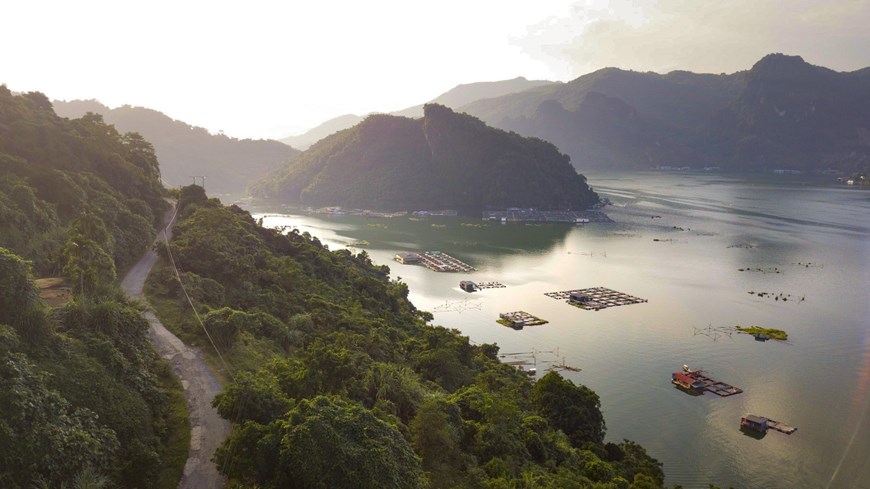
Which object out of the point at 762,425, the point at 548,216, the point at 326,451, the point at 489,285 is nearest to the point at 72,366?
the point at 326,451

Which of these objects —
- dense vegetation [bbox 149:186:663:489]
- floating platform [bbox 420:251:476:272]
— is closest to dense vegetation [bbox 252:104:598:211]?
floating platform [bbox 420:251:476:272]

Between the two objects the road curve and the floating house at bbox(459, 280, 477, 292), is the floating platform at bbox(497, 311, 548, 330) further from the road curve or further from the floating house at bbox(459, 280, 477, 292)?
the road curve

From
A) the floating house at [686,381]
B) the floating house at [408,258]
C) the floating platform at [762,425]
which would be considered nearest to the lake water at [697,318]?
the floating platform at [762,425]

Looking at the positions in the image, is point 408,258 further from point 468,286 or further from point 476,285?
point 468,286

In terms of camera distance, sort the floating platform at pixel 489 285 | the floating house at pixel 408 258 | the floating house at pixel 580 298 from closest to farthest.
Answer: the floating house at pixel 580 298 → the floating platform at pixel 489 285 → the floating house at pixel 408 258

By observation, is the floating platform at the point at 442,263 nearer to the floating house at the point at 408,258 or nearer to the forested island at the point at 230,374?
the floating house at the point at 408,258

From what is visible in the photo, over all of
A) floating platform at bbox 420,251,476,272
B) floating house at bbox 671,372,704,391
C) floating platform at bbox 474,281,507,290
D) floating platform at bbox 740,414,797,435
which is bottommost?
floating platform at bbox 740,414,797,435

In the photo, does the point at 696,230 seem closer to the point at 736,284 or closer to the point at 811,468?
the point at 736,284
